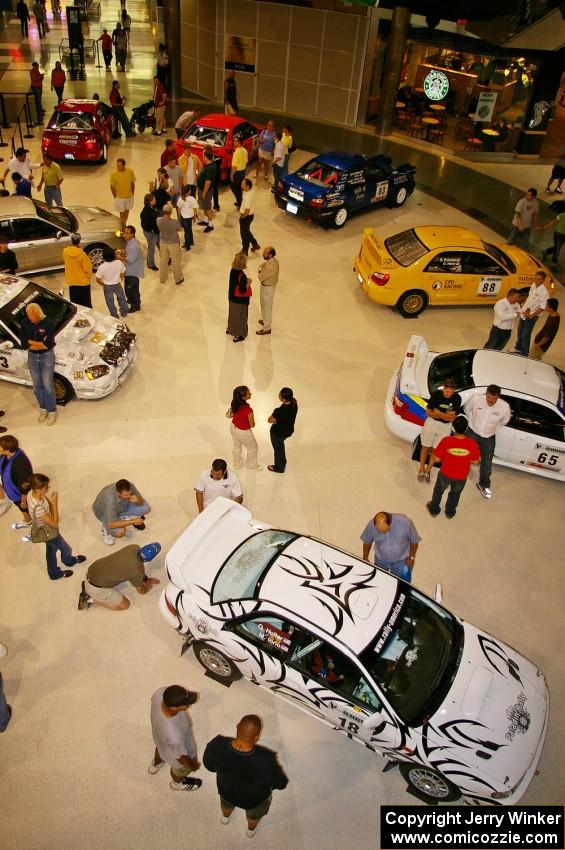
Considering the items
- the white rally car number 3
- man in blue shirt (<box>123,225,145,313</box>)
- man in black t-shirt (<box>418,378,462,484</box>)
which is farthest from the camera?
the white rally car number 3

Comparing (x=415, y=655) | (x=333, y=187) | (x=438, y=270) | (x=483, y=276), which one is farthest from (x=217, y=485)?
(x=333, y=187)

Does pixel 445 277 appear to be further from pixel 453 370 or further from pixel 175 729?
pixel 175 729

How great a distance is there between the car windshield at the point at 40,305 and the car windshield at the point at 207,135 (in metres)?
8.67

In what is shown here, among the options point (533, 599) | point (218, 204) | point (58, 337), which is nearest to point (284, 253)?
point (218, 204)

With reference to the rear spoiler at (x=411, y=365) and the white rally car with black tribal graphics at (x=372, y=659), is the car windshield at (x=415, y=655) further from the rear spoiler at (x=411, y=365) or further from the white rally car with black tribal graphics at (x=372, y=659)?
the rear spoiler at (x=411, y=365)

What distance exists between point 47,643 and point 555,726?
16.6ft

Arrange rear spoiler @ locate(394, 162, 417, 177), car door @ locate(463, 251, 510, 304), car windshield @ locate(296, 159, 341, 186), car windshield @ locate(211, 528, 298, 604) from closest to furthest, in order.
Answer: car windshield @ locate(211, 528, 298, 604) < car door @ locate(463, 251, 510, 304) < car windshield @ locate(296, 159, 341, 186) < rear spoiler @ locate(394, 162, 417, 177)

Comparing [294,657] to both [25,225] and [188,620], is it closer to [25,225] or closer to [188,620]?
[188,620]

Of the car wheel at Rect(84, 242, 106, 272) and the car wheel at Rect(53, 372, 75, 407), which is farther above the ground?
the car wheel at Rect(84, 242, 106, 272)

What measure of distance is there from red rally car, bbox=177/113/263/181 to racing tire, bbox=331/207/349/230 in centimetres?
329

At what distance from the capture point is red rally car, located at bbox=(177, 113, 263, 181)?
1631 cm

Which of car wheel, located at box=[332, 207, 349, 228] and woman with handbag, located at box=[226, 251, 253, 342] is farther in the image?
car wheel, located at box=[332, 207, 349, 228]

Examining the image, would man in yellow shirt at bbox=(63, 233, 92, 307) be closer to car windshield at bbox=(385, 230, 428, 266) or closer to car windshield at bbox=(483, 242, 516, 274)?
car windshield at bbox=(385, 230, 428, 266)

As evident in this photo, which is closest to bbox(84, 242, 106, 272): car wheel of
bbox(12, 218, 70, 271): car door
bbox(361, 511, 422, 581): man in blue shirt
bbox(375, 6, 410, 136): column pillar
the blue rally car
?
bbox(12, 218, 70, 271): car door
